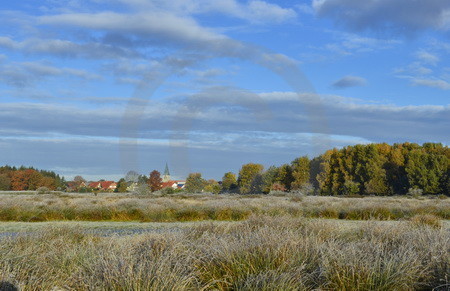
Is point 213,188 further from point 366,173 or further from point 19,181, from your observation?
point 366,173

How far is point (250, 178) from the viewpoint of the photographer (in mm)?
111625

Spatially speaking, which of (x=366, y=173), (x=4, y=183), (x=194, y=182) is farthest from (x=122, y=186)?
(x=366, y=173)

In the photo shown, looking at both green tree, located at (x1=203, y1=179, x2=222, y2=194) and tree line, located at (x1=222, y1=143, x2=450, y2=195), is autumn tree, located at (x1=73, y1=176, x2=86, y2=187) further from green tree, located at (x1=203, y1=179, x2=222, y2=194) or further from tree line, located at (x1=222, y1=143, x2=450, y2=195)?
tree line, located at (x1=222, y1=143, x2=450, y2=195)

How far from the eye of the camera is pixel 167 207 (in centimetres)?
2652

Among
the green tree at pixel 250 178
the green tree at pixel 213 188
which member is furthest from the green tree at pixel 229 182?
the green tree at pixel 250 178

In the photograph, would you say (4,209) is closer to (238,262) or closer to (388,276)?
(238,262)

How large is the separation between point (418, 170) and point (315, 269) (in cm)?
6615

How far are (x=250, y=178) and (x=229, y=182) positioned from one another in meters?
20.2

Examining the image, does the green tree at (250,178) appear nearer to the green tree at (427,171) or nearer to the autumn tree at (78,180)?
the green tree at (427,171)

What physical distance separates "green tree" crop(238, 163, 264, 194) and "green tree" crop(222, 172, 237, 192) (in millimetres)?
7418

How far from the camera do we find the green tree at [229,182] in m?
124

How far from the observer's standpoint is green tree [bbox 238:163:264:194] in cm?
10412

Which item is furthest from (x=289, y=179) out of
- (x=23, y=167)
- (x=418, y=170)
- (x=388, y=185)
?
(x=23, y=167)

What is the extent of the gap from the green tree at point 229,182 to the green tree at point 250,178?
24.3 feet
